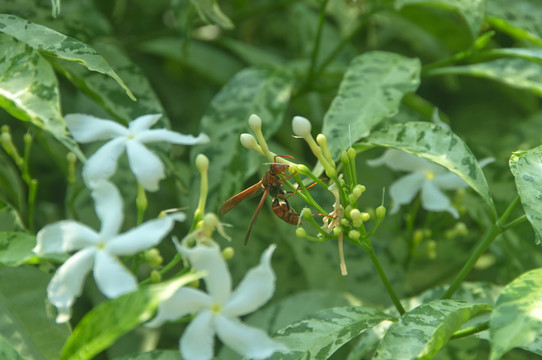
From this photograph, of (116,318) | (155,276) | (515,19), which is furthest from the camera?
(515,19)

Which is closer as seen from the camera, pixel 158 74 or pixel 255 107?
pixel 255 107

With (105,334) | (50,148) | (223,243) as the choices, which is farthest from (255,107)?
(105,334)

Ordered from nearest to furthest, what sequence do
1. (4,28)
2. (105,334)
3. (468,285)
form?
(105,334) → (4,28) → (468,285)

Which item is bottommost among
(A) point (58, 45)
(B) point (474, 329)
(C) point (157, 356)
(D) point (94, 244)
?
(C) point (157, 356)

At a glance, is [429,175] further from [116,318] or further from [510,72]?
[116,318]

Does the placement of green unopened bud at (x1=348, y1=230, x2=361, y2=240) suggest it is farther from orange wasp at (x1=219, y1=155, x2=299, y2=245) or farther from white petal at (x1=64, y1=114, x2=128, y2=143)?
white petal at (x1=64, y1=114, x2=128, y2=143)

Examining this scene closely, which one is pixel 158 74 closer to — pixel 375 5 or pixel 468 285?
pixel 375 5

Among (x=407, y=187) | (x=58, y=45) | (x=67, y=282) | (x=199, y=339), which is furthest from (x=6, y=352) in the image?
(x=407, y=187)

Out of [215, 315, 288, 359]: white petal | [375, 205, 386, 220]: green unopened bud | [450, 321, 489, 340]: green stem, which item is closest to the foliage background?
[375, 205, 386, 220]: green unopened bud
